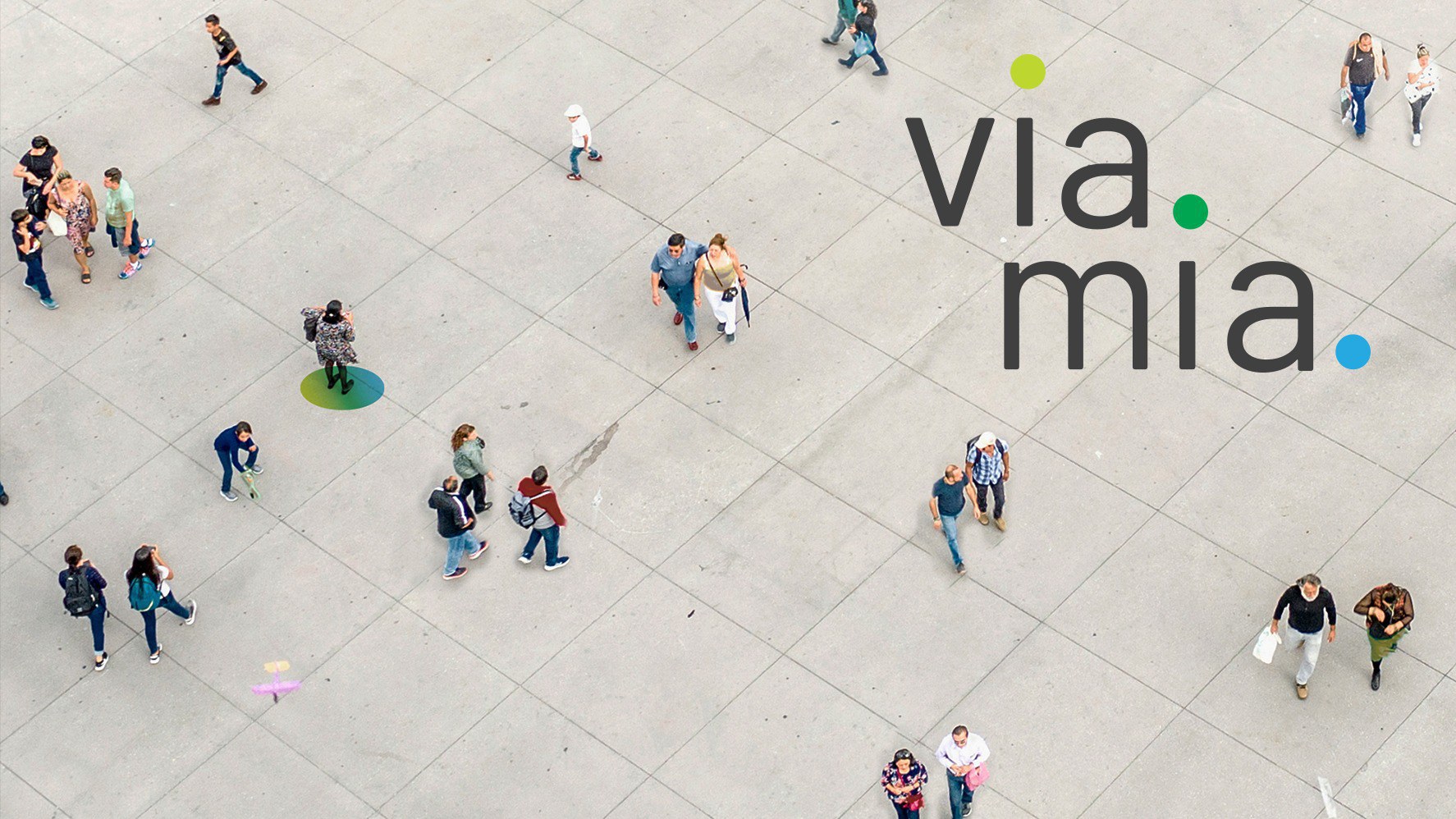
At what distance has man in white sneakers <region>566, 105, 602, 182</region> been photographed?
66.5ft

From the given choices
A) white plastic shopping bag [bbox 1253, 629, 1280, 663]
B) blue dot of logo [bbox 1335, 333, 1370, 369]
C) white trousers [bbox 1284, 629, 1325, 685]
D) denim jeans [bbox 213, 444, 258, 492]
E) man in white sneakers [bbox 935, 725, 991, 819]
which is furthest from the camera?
blue dot of logo [bbox 1335, 333, 1370, 369]

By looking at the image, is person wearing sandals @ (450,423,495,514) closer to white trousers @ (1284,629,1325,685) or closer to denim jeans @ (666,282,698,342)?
denim jeans @ (666,282,698,342)

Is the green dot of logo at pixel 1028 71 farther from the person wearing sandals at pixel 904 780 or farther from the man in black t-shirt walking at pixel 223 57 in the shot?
the person wearing sandals at pixel 904 780

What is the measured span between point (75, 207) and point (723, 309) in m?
6.90

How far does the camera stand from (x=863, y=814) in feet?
51.5

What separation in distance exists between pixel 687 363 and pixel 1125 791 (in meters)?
6.19

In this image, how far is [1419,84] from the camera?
68.0 ft

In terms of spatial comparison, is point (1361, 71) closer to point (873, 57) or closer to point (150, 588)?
point (873, 57)

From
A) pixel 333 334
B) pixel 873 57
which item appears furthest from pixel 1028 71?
pixel 333 334

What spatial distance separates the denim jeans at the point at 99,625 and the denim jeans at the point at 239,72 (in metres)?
7.24

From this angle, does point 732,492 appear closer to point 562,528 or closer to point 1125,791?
point 562,528

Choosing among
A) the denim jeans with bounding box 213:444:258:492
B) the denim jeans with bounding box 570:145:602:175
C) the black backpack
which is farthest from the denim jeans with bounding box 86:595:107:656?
the denim jeans with bounding box 570:145:602:175

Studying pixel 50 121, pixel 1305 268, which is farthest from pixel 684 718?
pixel 50 121

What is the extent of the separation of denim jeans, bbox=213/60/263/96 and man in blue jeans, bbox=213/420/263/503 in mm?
5382
